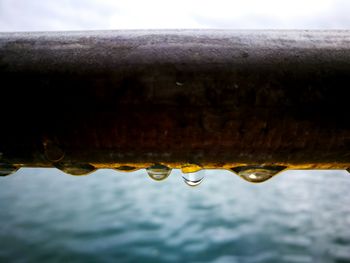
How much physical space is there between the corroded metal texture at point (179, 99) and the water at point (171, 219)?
2288 cm

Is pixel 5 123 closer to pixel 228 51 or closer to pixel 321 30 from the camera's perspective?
pixel 228 51

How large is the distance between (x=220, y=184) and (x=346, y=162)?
41172 millimetres

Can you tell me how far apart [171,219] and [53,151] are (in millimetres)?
31300

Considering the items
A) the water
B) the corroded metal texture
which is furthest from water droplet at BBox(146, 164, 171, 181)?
the water

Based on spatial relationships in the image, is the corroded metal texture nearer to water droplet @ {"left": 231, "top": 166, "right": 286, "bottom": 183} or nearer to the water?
water droplet @ {"left": 231, "top": 166, "right": 286, "bottom": 183}

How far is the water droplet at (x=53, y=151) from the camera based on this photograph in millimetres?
542

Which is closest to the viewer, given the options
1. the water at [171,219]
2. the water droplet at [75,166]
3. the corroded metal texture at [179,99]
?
the corroded metal texture at [179,99]

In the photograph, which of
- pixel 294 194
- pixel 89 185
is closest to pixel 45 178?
pixel 89 185

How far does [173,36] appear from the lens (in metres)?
0.58

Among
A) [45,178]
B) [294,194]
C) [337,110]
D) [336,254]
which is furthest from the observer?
[45,178]

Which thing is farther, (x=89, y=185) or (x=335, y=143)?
(x=89, y=185)

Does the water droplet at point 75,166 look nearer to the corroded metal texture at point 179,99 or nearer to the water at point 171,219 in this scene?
the corroded metal texture at point 179,99

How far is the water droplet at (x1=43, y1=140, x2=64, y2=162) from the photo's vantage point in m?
0.54

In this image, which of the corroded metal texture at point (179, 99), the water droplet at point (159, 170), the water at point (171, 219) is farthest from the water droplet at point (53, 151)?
the water at point (171, 219)
